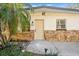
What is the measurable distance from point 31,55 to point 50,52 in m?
0.26

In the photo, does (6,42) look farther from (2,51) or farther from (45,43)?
(45,43)

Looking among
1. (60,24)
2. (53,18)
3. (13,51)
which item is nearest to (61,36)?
(60,24)

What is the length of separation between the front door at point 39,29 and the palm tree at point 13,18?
121 millimetres

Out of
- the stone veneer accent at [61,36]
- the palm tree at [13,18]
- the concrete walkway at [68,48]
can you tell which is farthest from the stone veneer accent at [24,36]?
the concrete walkway at [68,48]

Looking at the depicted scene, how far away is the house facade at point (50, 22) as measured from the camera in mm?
2307

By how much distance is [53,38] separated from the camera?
2.33 meters

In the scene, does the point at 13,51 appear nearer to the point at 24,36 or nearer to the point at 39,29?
the point at 24,36

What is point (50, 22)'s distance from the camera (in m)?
2.32

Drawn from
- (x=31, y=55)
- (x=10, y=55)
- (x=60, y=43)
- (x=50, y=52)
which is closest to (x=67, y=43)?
(x=60, y=43)

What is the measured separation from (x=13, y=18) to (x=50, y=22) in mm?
500

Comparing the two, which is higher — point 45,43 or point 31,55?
point 45,43

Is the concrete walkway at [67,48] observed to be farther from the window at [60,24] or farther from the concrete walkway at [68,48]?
the window at [60,24]

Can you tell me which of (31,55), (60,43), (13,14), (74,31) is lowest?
(31,55)

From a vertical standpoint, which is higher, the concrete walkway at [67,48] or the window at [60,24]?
the window at [60,24]
